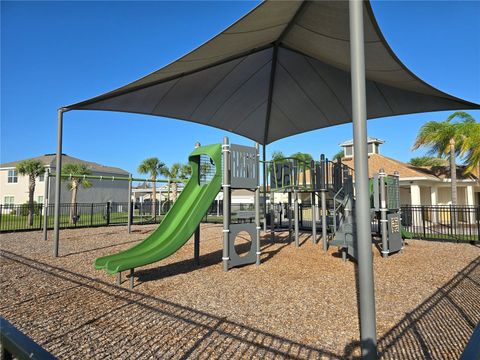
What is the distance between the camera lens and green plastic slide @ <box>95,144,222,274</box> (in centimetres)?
598

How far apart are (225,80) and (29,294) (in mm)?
7694

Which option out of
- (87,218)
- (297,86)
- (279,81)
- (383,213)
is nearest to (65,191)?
(87,218)

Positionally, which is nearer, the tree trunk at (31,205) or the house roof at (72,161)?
the tree trunk at (31,205)

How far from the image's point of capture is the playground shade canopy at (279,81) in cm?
577

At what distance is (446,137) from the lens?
22438 millimetres

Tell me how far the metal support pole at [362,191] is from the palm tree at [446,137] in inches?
889

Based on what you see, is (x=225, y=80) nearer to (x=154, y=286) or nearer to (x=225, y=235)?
(x=225, y=235)

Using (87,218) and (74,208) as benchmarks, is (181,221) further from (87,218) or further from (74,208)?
(87,218)

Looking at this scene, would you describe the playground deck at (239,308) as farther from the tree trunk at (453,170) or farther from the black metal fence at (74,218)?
the tree trunk at (453,170)

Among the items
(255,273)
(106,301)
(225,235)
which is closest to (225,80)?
(225,235)

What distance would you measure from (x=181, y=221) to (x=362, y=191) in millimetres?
5134

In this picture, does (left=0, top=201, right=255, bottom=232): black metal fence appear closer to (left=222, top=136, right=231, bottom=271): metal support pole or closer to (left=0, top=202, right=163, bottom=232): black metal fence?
(left=0, top=202, right=163, bottom=232): black metal fence

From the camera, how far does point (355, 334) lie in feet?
12.1

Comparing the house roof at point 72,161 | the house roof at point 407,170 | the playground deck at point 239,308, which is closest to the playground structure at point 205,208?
the playground deck at point 239,308
